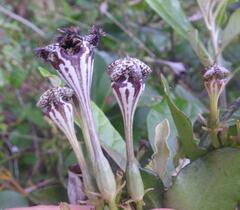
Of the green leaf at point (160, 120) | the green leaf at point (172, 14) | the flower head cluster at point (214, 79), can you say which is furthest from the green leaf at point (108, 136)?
the green leaf at point (172, 14)

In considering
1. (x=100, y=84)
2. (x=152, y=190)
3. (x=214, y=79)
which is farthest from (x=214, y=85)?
(x=100, y=84)

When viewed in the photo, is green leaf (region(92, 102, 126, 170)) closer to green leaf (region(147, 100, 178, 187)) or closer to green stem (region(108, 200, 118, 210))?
green leaf (region(147, 100, 178, 187))

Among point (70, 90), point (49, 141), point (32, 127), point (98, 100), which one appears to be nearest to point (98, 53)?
point (98, 100)

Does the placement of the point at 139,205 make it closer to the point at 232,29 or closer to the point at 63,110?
the point at 63,110

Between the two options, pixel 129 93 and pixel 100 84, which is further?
pixel 100 84

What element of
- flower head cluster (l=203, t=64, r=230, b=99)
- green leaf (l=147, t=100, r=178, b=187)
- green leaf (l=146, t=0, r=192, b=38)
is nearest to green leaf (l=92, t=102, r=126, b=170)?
green leaf (l=147, t=100, r=178, b=187)

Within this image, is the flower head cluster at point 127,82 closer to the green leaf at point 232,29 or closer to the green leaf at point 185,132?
the green leaf at point 185,132

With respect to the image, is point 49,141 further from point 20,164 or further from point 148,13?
point 148,13
